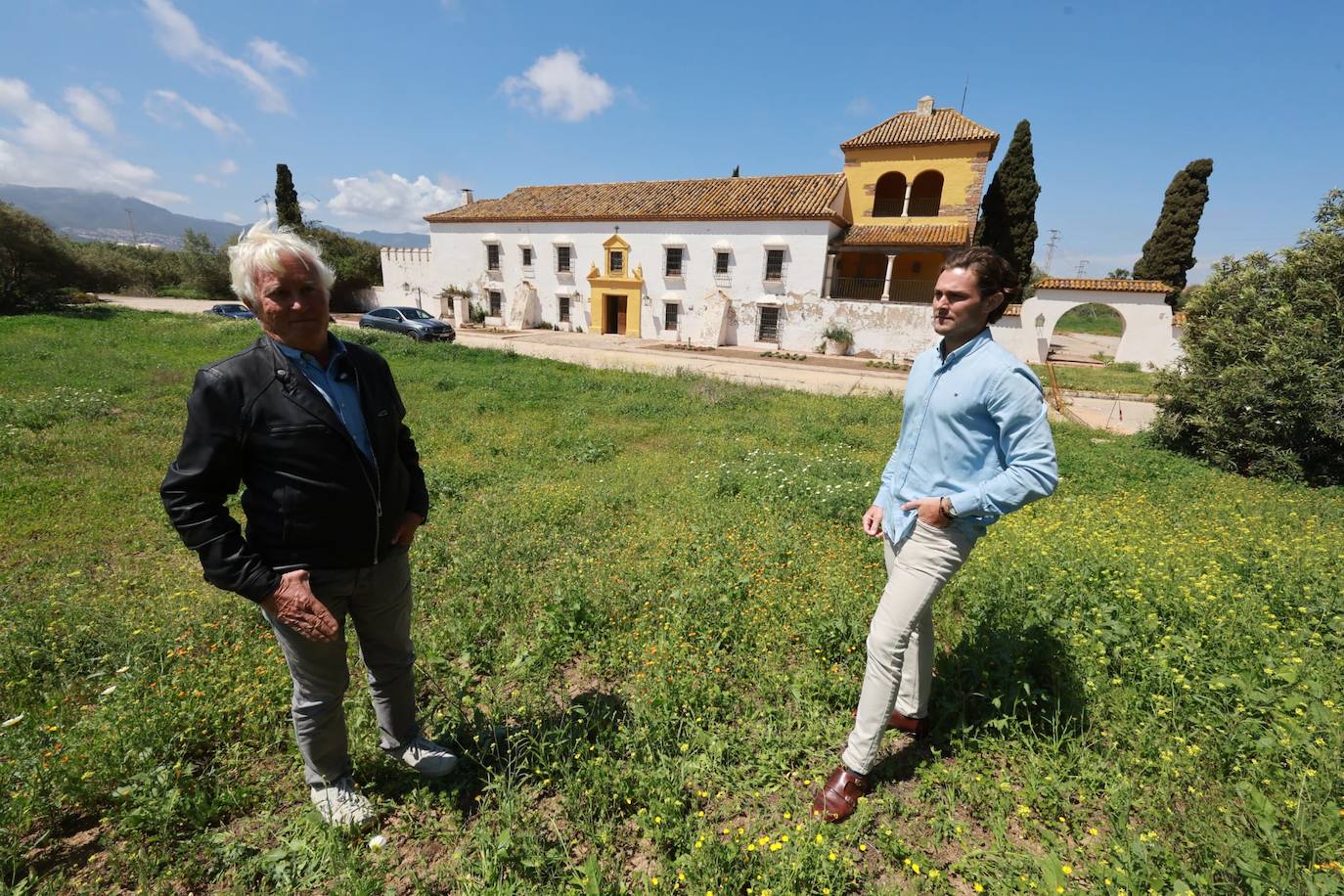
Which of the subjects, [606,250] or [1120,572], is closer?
[1120,572]

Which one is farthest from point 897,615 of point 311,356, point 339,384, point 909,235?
point 909,235

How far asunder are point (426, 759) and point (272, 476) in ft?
5.11

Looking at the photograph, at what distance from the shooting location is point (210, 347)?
627 inches

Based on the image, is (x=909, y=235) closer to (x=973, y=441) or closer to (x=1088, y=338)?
(x=1088, y=338)

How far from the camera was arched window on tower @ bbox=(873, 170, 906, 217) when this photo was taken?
996 inches

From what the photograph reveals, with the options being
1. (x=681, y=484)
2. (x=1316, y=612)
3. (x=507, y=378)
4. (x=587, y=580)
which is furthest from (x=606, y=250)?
(x=1316, y=612)

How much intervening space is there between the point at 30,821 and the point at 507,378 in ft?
38.1

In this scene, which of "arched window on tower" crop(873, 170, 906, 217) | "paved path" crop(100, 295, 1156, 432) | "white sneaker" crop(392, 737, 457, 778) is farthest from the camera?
"arched window on tower" crop(873, 170, 906, 217)

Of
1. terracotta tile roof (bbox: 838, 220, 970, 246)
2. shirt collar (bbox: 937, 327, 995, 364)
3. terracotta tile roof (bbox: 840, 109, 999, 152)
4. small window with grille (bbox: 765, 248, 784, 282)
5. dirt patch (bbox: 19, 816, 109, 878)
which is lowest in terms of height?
dirt patch (bbox: 19, 816, 109, 878)

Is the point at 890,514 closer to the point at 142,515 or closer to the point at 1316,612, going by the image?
the point at 1316,612

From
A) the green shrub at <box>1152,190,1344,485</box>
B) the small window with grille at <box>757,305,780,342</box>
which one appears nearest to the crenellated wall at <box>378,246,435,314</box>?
the small window with grille at <box>757,305,780,342</box>

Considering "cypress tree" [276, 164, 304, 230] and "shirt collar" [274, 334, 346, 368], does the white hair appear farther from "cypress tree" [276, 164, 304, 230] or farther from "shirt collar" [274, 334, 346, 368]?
"cypress tree" [276, 164, 304, 230]

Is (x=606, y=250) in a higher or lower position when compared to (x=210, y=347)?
higher

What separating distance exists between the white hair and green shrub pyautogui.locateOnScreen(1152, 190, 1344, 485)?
11.3 metres
